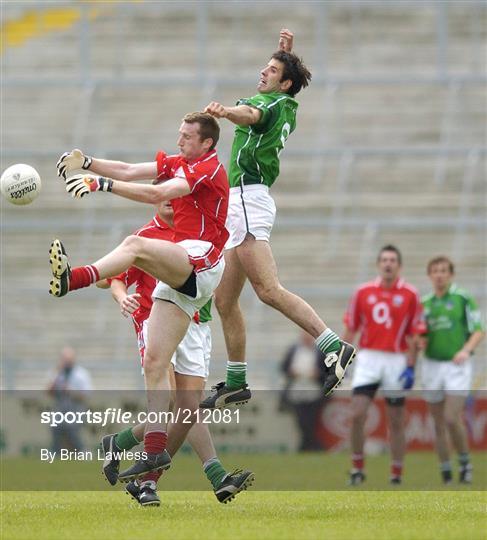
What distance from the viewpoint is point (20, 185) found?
931cm

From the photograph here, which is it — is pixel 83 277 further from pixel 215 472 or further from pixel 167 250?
pixel 215 472

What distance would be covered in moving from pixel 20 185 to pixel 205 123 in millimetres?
1352

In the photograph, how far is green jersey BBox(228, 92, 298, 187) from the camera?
997 cm

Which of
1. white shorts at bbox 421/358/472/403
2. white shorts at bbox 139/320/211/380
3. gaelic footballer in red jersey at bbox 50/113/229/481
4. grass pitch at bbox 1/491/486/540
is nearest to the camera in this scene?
grass pitch at bbox 1/491/486/540

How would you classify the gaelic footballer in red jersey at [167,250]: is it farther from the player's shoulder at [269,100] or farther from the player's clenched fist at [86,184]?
the player's shoulder at [269,100]

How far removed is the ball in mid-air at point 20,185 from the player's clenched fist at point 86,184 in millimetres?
734

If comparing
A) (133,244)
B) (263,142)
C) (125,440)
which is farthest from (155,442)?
(263,142)

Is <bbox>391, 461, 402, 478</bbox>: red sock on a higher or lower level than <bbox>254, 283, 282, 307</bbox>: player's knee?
lower

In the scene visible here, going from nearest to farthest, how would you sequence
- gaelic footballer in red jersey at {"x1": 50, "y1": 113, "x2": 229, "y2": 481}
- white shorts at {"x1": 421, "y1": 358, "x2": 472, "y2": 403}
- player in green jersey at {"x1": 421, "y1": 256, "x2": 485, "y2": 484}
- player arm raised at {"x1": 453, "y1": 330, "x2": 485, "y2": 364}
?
gaelic footballer in red jersey at {"x1": 50, "y1": 113, "x2": 229, "y2": 481}
player arm raised at {"x1": 453, "y1": 330, "x2": 485, "y2": 364}
player in green jersey at {"x1": 421, "y1": 256, "x2": 485, "y2": 484}
white shorts at {"x1": 421, "y1": 358, "x2": 472, "y2": 403}

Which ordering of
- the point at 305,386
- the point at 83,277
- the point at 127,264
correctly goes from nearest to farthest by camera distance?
the point at 83,277
the point at 127,264
the point at 305,386

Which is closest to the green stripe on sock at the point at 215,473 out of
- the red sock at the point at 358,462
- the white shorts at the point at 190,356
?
the white shorts at the point at 190,356

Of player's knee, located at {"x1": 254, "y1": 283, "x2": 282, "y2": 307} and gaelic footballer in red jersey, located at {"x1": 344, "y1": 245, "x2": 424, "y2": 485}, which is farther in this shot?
gaelic footballer in red jersey, located at {"x1": 344, "y1": 245, "x2": 424, "y2": 485}

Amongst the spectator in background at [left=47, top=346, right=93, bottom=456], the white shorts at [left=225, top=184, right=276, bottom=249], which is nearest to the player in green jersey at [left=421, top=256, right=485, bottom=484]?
the white shorts at [left=225, top=184, right=276, bottom=249]

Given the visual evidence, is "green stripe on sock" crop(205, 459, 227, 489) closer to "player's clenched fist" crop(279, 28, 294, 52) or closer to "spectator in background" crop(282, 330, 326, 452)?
"player's clenched fist" crop(279, 28, 294, 52)
